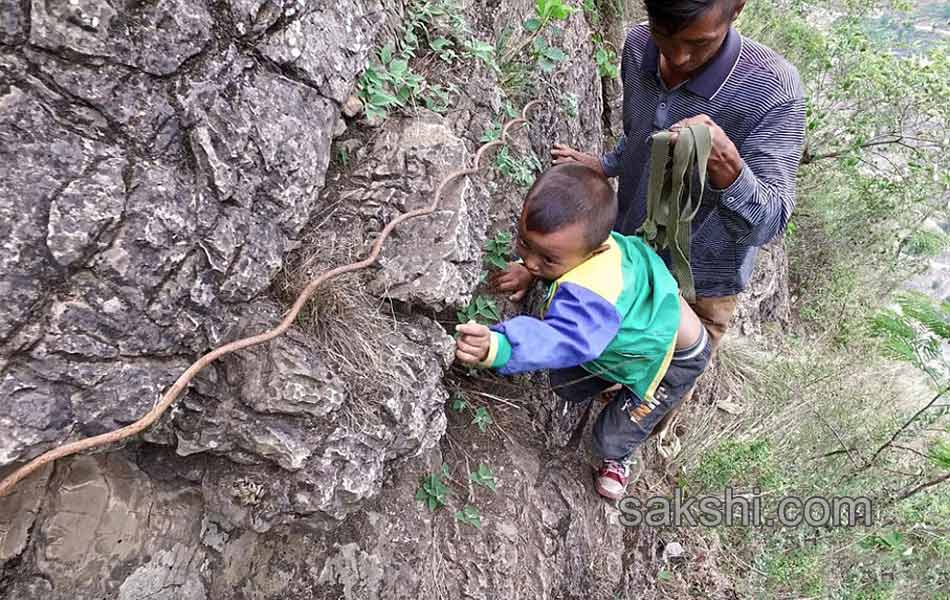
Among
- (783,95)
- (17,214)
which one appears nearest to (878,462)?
(783,95)

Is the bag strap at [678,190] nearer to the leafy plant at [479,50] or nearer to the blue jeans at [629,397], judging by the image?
the blue jeans at [629,397]

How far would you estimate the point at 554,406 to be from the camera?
2.90 meters

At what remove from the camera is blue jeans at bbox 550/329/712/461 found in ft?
7.87

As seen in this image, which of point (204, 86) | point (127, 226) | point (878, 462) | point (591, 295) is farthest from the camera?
point (878, 462)

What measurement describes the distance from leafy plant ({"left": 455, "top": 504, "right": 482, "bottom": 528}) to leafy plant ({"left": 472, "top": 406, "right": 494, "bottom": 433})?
33 cm

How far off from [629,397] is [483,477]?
2.31 feet

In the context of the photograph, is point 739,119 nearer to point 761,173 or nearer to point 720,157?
point 761,173

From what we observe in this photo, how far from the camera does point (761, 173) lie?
199cm

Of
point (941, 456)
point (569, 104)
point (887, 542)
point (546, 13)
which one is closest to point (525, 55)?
point (546, 13)

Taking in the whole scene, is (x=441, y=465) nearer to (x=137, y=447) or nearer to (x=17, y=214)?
(x=137, y=447)

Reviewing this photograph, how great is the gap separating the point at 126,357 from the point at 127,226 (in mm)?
315

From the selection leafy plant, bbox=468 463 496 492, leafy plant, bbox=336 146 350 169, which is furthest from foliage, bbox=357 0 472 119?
leafy plant, bbox=468 463 496 492

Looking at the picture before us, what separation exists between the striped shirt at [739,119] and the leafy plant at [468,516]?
1382 mm

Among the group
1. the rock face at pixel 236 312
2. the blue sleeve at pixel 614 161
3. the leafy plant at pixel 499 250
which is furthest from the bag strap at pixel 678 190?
the rock face at pixel 236 312
